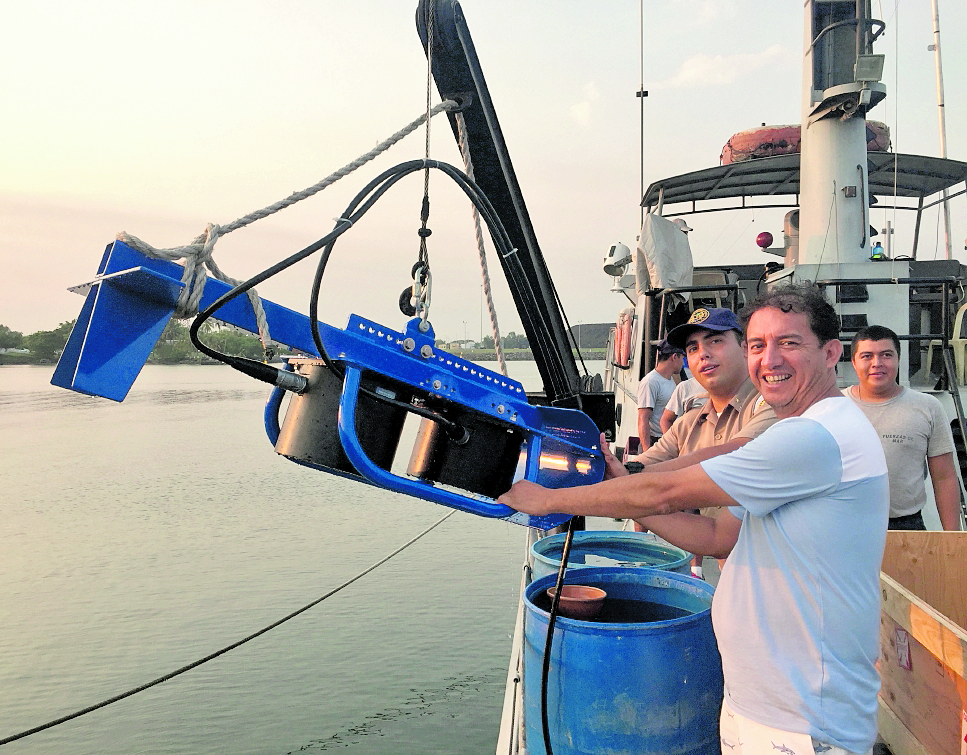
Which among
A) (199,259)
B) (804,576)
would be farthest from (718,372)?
(199,259)

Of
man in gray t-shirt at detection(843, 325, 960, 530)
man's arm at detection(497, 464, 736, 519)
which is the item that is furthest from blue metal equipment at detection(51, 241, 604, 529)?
man in gray t-shirt at detection(843, 325, 960, 530)

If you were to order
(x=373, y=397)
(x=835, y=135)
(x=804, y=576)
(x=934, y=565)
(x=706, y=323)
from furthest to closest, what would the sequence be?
(x=835, y=135) < (x=706, y=323) < (x=934, y=565) < (x=373, y=397) < (x=804, y=576)

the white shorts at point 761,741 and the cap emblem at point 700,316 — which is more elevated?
the cap emblem at point 700,316

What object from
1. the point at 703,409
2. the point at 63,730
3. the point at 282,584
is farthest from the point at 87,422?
the point at 703,409

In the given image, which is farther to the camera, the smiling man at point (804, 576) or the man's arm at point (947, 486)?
the man's arm at point (947, 486)

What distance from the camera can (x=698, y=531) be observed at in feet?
6.91

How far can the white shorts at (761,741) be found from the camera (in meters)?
1.62

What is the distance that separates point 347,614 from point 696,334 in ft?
24.8

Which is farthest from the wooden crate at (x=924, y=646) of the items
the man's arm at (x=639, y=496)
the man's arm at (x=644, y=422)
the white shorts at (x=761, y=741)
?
the man's arm at (x=644, y=422)

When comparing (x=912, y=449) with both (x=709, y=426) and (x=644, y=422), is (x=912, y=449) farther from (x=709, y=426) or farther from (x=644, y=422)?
(x=644, y=422)

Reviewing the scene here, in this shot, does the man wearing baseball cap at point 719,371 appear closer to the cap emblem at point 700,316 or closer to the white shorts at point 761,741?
the cap emblem at point 700,316

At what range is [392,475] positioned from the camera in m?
1.92

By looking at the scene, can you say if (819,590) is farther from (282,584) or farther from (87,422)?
(87,422)

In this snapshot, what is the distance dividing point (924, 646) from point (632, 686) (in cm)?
96
